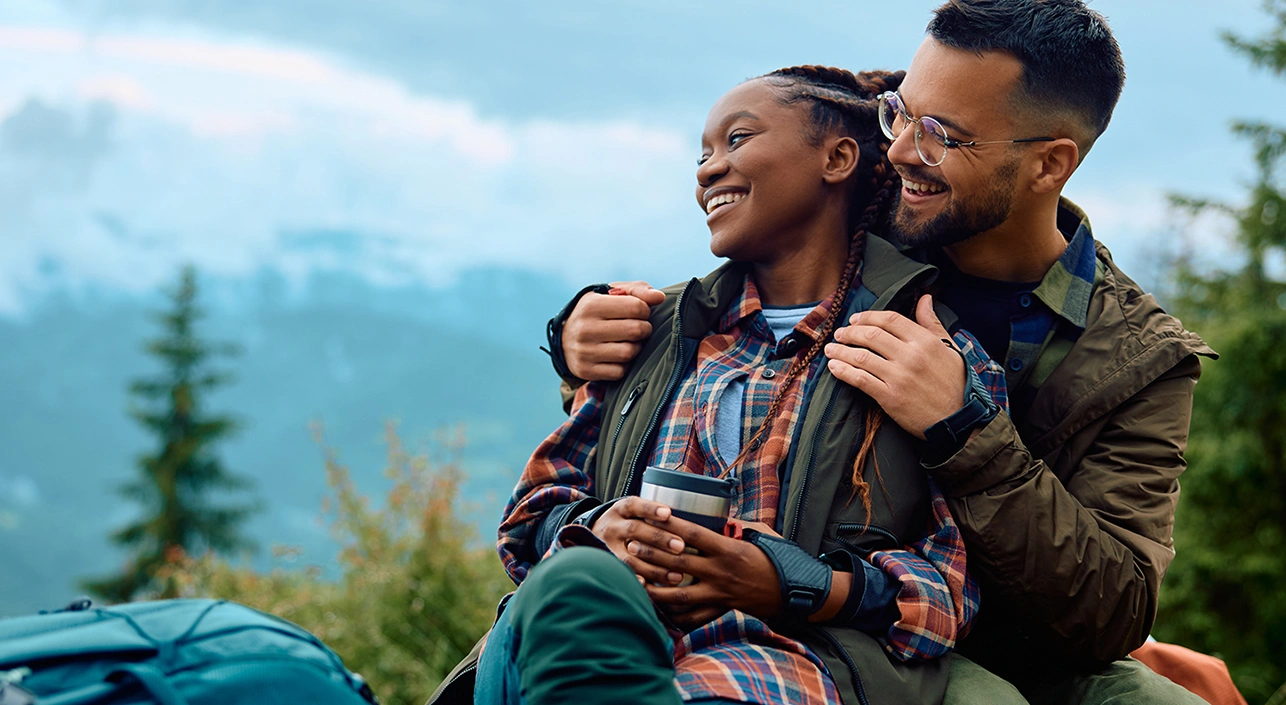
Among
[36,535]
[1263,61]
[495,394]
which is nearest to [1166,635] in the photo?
[1263,61]

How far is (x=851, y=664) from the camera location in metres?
2.11

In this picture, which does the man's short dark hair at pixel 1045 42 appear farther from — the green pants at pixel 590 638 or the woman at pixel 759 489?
the green pants at pixel 590 638

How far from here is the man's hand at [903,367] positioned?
2346mm

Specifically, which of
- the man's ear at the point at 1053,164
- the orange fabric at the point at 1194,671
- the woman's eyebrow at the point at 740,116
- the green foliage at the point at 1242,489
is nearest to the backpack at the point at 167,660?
the woman's eyebrow at the point at 740,116

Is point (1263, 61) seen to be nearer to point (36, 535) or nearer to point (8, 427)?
point (36, 535)

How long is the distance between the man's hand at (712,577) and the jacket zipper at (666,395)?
18.7 inches

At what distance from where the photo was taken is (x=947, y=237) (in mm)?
2783

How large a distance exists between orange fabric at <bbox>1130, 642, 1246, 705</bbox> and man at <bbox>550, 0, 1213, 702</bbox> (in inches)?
19.6

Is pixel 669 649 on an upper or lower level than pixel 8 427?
upper

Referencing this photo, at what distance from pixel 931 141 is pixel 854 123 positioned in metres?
0.31

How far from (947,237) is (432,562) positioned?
4.08 meters

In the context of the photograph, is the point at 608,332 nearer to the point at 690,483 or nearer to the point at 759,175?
the point at 759,175

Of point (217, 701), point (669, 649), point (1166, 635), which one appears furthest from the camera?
point (1166, 635)

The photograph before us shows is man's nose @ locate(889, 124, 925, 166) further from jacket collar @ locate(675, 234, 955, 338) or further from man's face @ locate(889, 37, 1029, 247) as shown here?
jacket collar @ locate(675, 234, 955, 338)
